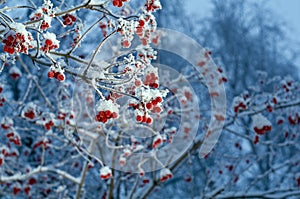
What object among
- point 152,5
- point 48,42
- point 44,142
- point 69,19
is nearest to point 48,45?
point 48,42

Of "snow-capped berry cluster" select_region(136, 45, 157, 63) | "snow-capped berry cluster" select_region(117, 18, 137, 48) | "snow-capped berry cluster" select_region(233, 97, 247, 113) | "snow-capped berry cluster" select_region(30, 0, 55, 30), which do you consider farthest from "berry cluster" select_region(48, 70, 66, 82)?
"snow-capped berry cluster" select_region(233, 97, 247, 113)

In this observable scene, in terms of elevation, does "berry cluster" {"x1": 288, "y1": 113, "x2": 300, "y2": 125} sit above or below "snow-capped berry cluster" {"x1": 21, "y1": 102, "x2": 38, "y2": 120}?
above

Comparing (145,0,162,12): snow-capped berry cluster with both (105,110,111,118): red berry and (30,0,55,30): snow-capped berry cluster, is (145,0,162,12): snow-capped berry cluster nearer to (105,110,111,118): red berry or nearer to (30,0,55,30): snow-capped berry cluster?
(30,0,55,30): snow-capped berry cluster

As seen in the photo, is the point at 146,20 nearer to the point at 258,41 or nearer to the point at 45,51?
the point at 45,51

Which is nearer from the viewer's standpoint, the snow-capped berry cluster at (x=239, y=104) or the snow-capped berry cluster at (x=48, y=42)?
the snow-capped berry cluster at (x=48, y=42)

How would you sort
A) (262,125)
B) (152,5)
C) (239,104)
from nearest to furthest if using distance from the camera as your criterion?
(152,5) → (262,125) → (239,104)

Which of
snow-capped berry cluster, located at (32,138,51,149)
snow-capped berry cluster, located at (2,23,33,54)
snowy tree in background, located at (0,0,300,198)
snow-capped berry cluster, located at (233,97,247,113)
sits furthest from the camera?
snow-capped berry cluster, located at (32,138,51,149)

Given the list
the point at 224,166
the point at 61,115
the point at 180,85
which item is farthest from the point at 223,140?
the point at 61,115

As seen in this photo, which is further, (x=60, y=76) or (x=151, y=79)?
(x=151, y=79)

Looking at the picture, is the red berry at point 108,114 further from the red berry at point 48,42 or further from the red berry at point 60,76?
the red berry at point 48,42

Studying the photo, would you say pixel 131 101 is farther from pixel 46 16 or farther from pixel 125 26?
pixel 46 16

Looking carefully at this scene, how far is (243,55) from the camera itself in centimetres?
1351

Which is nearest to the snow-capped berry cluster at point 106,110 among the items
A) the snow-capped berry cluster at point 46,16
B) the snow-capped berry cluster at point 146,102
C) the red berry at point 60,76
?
the snow-capped berry cluster at point 146,102

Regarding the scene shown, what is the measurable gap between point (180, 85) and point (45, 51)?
4.26 metres
